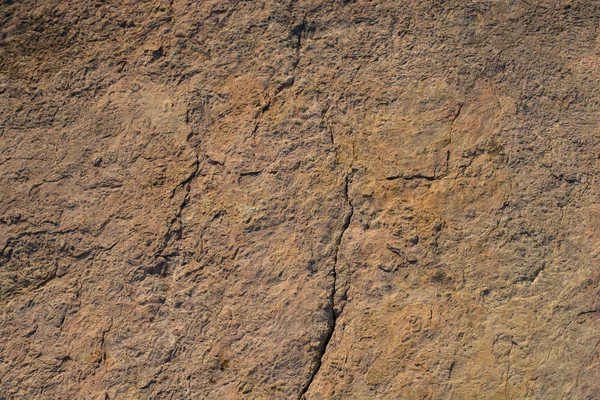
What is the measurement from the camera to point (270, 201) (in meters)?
1.41

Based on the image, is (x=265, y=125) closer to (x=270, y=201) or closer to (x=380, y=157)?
(x=270, y=201)

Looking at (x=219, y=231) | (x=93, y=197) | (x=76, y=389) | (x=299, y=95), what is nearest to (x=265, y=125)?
(x=299, y=95)

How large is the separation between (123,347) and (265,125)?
629mm

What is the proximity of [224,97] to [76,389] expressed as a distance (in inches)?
30.8

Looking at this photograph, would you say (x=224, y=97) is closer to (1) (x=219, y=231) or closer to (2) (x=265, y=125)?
(2) (x=265, y=125)

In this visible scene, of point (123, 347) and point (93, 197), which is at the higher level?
point (93, 197)

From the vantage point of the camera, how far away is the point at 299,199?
1409 millimetres

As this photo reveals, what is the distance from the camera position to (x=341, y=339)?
1.37 metres

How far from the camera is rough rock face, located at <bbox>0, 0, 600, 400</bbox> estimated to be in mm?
1347

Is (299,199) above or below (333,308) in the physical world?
above

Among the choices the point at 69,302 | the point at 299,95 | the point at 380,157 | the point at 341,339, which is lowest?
the point at 341,339

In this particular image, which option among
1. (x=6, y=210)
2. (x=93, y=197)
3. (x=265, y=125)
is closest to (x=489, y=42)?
(x=265, y=125)

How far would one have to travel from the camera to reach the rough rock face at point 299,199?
4.42ft

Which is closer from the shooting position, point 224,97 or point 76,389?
point 76,389
